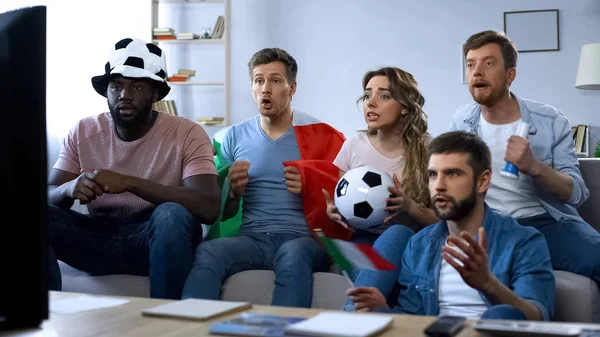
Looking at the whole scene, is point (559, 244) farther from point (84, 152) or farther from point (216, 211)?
point (84, 152)

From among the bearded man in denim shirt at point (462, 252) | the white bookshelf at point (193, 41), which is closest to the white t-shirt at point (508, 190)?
the bearded man in denim shirt at point (462, 252)

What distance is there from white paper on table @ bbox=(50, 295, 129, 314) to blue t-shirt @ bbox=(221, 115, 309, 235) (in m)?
1.24

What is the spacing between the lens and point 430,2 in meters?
5.77

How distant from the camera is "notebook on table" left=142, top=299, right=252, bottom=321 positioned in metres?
1.14

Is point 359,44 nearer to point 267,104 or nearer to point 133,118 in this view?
point 267,104

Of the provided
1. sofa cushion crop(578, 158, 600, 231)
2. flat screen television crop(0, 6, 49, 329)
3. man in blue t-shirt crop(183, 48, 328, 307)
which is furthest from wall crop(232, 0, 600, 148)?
flat screen television crop(0, 6, 49, 329)

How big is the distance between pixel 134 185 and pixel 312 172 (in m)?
0.64

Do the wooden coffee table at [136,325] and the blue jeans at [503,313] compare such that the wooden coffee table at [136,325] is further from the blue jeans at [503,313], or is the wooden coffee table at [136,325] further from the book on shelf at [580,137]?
the book on shelf at [580,137]

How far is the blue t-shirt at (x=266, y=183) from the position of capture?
2.61 metres

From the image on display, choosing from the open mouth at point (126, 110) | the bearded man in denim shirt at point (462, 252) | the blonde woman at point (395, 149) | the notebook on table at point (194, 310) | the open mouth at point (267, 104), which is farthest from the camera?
the open mouth at point (267, 104)

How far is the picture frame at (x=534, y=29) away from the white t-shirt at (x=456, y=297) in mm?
4145

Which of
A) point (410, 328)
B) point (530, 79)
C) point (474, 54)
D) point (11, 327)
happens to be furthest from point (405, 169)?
point (530, 79)

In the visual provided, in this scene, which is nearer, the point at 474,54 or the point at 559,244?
the point at 559,244

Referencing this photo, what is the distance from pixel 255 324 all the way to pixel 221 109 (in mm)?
5115
